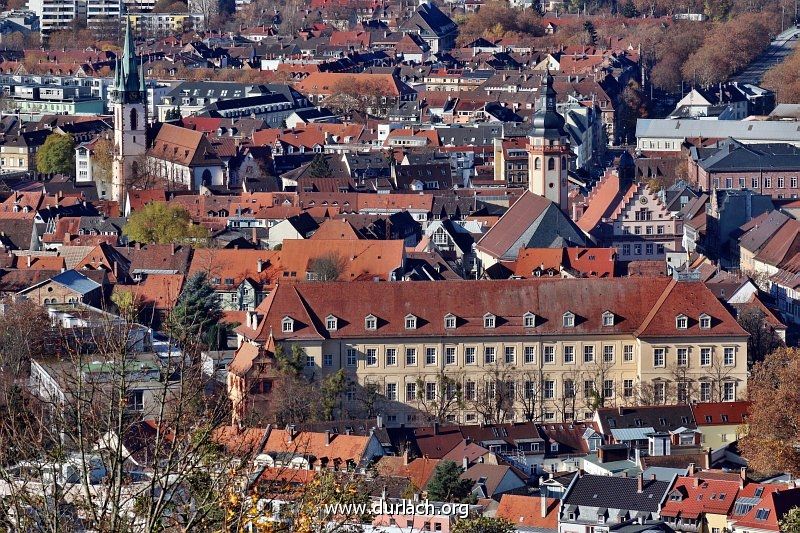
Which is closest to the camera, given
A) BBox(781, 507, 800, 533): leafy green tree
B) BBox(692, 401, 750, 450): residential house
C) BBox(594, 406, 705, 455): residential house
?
BBox(781, 507, 800, 533): leafy green tree

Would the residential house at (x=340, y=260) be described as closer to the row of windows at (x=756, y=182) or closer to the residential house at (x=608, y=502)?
the residential house at (x=608, y=502)

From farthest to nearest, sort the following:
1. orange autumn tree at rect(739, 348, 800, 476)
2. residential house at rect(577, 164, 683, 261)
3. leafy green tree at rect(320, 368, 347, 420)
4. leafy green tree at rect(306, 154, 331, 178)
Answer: leafy green tree at rect(306, 154, 331, 178) → residential house at rect(577, 164, 683, 261) → leafy green tree at rect(320, 368, 347, 420) → orange autumn tree at rect(739, 348, 800, 476)

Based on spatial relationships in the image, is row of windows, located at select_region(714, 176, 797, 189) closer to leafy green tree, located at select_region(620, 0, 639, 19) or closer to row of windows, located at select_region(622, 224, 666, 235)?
row of windows, located at select_region(622, 224, 666, 235)

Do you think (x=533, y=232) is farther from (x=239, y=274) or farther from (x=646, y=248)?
(x=646, y=248)

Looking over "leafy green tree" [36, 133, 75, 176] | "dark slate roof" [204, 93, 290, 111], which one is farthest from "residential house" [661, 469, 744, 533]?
"dark slate roof" [204, 93, 290, 111]

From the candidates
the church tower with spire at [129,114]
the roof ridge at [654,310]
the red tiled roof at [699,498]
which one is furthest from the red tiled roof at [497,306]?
the church tower with spire at [129,114]
